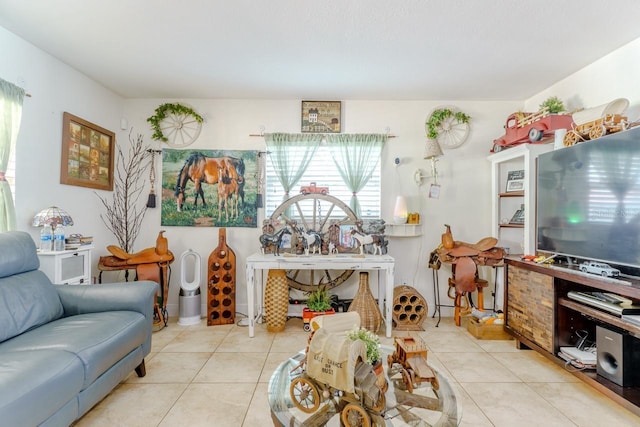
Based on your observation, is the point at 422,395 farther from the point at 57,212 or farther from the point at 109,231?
the point at 109,231

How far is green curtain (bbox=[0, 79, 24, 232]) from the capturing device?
7.39 feet

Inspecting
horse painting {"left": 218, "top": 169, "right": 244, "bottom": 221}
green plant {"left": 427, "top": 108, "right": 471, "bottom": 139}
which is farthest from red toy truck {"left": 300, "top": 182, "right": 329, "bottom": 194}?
green plant {"left": 427, "top": 108, "right": 471, "bottom": 139}

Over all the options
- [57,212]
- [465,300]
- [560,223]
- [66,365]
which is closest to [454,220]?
[465,300]

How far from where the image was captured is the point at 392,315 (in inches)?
126

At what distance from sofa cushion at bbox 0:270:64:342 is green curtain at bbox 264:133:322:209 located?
2250 millimetres

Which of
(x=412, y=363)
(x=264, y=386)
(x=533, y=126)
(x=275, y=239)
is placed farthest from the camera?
(x=275, y=239)

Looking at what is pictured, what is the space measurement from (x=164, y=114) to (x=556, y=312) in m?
4.26

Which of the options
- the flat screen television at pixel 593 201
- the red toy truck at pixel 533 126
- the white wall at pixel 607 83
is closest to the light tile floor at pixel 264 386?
the flat screen television at pixel 593 201

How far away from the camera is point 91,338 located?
173cm

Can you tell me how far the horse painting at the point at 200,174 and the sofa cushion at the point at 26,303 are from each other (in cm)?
170

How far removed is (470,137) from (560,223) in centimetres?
156

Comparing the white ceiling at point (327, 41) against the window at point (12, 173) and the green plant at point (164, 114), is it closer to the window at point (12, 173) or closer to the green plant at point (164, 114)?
the green plant at point (164, 114)

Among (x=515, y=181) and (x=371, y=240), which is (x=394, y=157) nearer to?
(x=371, y=240)

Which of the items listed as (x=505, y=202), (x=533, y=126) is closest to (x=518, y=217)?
(x=505, y=202)
